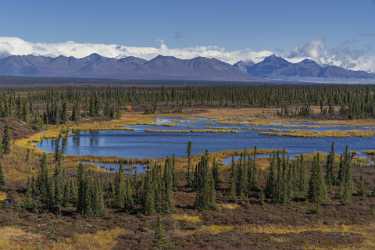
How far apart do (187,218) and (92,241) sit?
10499 millimetres

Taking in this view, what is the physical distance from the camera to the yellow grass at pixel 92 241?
40.9 meters

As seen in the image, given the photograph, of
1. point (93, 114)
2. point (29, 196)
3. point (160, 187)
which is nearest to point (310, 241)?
point (160, 187)

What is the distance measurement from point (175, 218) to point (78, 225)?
8.66 metres

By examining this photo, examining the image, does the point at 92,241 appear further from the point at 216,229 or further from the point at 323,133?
the point at 323,133

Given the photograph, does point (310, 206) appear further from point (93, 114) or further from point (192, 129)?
point (93, 114)

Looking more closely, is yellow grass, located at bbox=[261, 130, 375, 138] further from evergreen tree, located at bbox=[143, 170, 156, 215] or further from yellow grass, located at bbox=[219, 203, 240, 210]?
evergreen tree, located at bbox=[143, 170, 156, 215]

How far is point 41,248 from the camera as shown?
4012cm

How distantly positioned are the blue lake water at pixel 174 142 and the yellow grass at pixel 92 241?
42.2 metres

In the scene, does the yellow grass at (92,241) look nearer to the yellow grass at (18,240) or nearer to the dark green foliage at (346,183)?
the yellow grass at (18,240)

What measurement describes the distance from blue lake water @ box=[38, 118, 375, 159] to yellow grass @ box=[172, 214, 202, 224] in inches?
1439

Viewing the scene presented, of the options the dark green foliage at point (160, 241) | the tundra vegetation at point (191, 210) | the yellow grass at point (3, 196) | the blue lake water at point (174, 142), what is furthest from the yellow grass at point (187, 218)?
the blue lake water at point (174, 142)

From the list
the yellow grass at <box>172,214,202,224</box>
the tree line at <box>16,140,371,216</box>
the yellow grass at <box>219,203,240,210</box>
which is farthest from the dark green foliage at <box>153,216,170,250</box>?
the yellow grass at <box>219,203,240,210</box>

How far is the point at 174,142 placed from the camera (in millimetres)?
107188

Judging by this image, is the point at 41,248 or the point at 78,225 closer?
the point at 41,248
